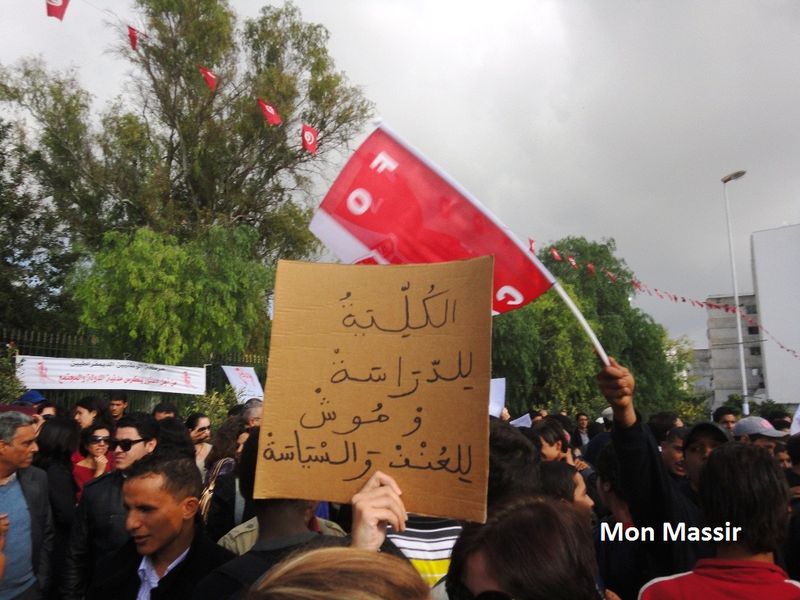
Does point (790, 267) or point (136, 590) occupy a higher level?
point (790, 267)

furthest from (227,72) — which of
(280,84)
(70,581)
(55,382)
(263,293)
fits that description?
(70,581)

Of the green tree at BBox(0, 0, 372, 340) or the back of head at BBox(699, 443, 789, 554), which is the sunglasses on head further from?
the green tree at BBox(0, 0, 372, 340)

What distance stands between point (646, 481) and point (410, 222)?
4.14ft

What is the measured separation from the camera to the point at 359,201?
9.31ft

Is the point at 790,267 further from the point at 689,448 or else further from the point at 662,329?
the point at 689,448

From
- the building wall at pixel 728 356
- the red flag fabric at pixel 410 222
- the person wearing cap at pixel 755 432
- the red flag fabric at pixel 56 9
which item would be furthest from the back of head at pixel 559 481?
the building wall at pixel 728 356

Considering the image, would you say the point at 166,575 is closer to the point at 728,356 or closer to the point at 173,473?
the point at 173,473

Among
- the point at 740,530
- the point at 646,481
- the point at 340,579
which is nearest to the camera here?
the point at 340,579

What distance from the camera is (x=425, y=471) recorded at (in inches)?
70.7

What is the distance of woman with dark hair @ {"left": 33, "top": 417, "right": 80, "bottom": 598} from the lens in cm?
404

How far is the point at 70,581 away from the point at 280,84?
2185cm

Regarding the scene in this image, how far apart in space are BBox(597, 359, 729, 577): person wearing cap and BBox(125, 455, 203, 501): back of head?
1.70 m

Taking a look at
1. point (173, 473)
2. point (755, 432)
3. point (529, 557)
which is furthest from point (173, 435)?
point (755, 432)

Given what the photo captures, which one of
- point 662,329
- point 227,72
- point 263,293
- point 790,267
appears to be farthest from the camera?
point 790,267
